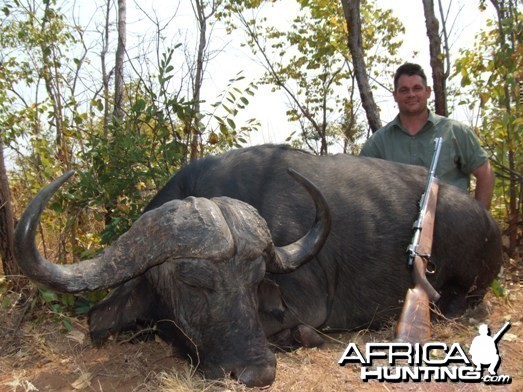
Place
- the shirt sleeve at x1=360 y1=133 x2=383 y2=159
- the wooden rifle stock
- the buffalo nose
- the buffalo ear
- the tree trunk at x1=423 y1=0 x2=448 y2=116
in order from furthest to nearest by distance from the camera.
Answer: the tree trunk at x1=423 y1=0 x2=448 y2=116 → the shirt sleeve at x1=360 y1=133 x2=383 y2=159 → the buffalo ear → the wooden rifle stock → the buffalo nose

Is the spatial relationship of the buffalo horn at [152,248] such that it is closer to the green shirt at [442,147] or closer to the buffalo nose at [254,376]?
the buffalo nose at [254,376]

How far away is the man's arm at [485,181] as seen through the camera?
572cm

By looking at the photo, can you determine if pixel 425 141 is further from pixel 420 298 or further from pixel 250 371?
pixel 250 371

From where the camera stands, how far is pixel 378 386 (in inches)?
121

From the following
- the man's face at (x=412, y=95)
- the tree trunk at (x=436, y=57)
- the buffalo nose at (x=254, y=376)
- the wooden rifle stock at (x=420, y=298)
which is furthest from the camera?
the tree trunk at (x=436, y=57)

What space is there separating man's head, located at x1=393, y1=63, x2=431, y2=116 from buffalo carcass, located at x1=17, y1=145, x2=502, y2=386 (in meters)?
1.20

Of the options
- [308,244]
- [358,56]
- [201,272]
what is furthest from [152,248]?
[358,56]

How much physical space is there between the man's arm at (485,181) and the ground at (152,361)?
1.22 m

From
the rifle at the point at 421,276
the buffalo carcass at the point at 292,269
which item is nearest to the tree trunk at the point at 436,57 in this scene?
the rifle at the point at 421,276

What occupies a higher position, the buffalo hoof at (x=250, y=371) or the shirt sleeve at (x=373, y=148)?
the shirt sleeve at (x=373, y=148)

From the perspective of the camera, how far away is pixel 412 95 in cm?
594

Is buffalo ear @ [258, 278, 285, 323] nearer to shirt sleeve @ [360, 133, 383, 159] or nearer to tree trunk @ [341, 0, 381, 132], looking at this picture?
shirt sleeve @ [360, 133, 383, 159]

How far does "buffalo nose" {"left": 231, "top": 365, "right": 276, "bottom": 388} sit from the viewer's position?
2816mm

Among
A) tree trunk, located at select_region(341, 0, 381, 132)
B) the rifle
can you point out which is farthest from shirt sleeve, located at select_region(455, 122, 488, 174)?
tree trunk, located at select_region(341, 0, 381, 132)
